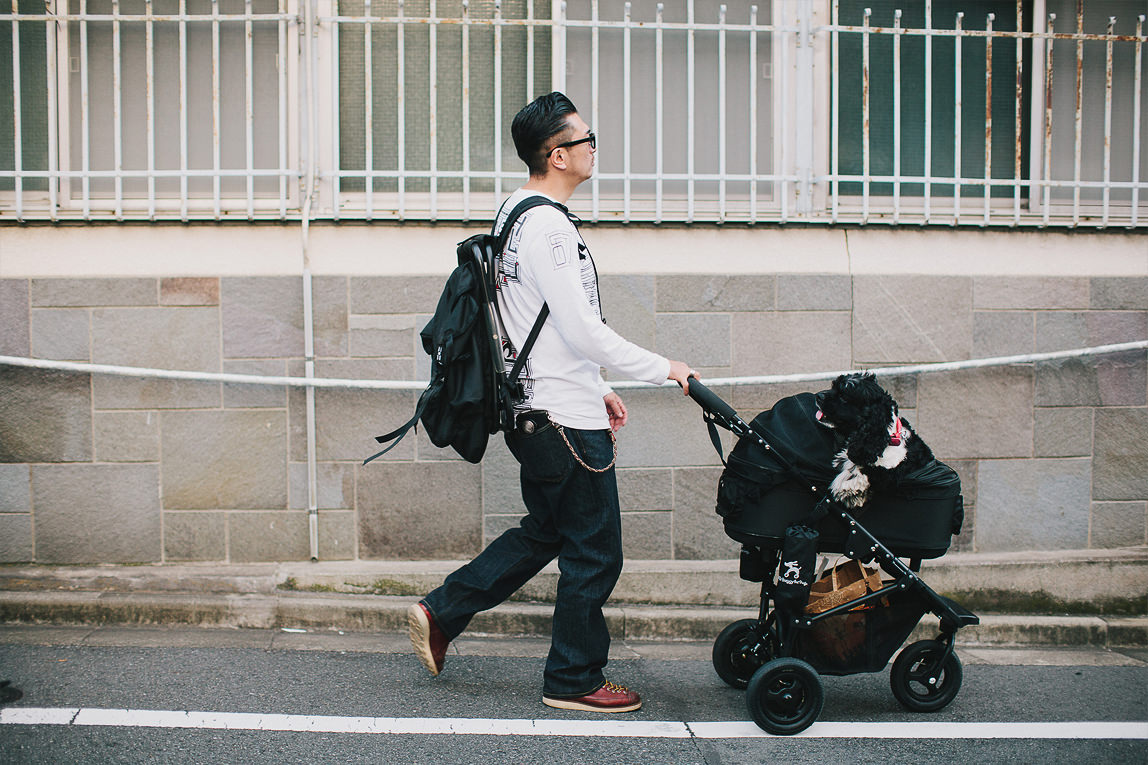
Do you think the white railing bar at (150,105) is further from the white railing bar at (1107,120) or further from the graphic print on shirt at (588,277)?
the white railing bar at (1107,120)

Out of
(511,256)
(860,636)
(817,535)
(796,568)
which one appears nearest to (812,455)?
(817,535)

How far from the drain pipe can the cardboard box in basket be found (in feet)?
8.01

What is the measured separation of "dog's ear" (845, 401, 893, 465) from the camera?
10.6ft

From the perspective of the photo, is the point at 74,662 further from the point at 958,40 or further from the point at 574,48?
the point at 958,40

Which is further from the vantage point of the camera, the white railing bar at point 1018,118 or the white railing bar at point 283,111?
the white railing bar at point 1018,118

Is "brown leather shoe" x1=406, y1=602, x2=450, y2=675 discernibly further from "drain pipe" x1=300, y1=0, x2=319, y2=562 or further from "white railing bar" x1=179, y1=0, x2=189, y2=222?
"white railing bar" x1=179, y1=0, x2=189, y2=222

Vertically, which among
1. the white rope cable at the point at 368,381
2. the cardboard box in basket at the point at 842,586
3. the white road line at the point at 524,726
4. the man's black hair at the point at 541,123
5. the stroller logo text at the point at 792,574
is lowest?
the white road line at the point at 524,726

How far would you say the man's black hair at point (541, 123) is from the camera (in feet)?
11.1

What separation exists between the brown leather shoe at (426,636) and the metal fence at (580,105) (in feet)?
6.76

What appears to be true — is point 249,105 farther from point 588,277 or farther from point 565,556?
point 565,556

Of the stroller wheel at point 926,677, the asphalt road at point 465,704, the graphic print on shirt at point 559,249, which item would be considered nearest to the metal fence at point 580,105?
the graphic print on shirt at point 559,249

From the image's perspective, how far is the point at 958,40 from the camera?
16.5 ft

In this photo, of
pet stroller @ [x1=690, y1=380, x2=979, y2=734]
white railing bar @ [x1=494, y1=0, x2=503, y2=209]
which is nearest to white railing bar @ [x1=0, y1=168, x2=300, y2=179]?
white railing bar @ [x1=494, y1=0, x2=503, y2=209]

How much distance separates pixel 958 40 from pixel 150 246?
4.13 meters
